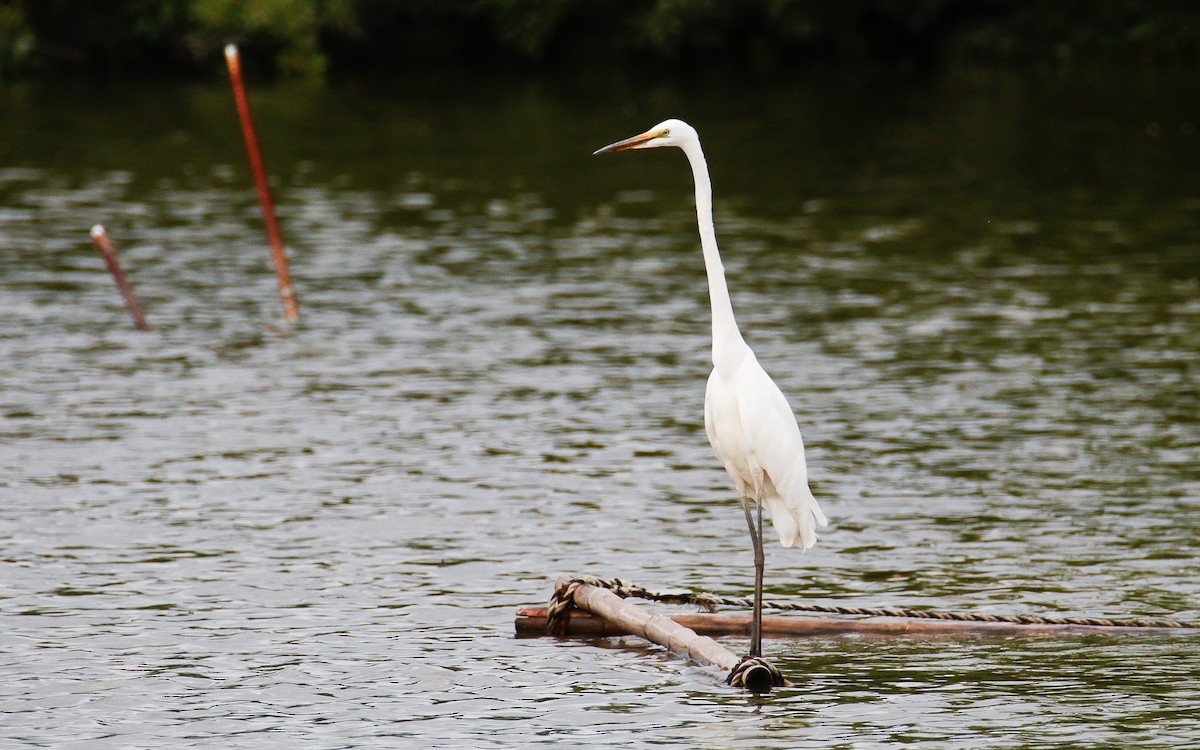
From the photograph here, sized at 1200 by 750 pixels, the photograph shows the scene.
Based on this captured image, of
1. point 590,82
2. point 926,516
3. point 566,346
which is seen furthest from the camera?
point 590,82

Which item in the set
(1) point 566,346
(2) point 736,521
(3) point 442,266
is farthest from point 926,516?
(3) point 442,266

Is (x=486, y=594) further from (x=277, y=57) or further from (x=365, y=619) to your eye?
(x=277, y=57)

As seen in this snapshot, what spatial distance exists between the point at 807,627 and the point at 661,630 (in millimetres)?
913

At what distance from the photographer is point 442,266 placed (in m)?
24.8

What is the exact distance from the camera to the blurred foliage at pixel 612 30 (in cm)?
5472

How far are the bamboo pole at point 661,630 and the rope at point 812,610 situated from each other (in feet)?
0.21

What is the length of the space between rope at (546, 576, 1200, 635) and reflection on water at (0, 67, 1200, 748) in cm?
17

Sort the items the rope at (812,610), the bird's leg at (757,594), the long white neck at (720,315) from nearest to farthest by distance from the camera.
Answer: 1. the long white neck at (720,315)
2. the bird's leg at (757,594)
3. the rope at (812,610)

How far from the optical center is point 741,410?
9.55 meters

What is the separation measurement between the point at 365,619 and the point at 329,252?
15390 mm

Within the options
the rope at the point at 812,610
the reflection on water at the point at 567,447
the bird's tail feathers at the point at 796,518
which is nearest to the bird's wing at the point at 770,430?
the bird's tail feathers at the point at 796,518

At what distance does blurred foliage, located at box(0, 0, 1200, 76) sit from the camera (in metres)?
54.7

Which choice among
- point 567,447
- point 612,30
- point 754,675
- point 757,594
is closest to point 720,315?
point 757,594

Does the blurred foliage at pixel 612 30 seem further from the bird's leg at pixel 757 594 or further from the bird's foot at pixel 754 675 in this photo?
the bird's foot at pixel 754 675
